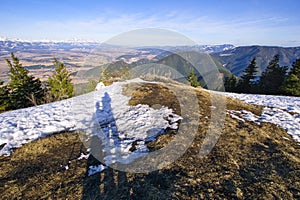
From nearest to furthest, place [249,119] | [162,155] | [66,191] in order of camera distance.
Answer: [66,191] → [162,155] → [249,119]

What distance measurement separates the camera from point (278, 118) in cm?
997

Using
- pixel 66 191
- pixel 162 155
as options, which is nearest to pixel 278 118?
pixel 162 155

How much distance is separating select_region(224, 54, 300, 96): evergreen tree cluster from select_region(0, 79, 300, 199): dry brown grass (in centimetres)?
2969

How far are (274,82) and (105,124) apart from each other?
4057 cm

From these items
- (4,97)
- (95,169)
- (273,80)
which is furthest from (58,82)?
(273,80)

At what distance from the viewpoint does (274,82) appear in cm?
3684

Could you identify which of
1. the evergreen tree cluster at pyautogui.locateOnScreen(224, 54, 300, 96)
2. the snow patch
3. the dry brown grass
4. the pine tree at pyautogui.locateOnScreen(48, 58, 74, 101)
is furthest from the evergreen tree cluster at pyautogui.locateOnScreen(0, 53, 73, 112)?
the evergreen tree cluster at pyautogui.locateOnScreen(224, 54, 300, 96)

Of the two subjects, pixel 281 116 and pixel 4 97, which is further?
pixel 4 97

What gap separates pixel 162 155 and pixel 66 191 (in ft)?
10.9

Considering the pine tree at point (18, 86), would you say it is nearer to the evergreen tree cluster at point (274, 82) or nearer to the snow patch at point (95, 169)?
the snow patch at point (95, 169)

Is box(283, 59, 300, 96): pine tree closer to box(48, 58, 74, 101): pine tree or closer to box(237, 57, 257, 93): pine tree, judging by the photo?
box(237, 57, 257, 93): pine tree

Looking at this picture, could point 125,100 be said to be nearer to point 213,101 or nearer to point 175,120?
point 175,120

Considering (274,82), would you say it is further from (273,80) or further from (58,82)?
(58,82)

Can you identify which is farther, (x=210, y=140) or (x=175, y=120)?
(x=175, y=120)
